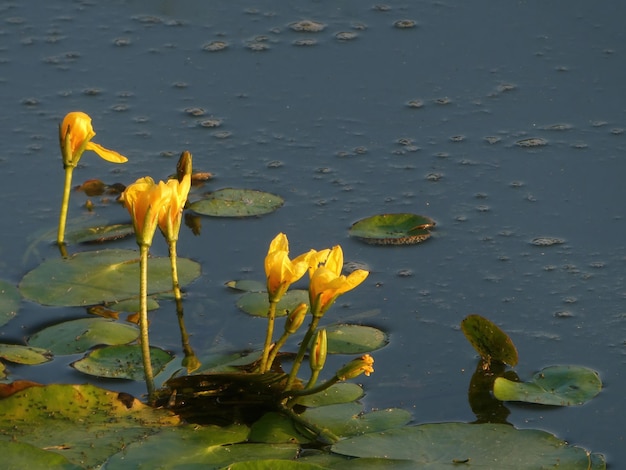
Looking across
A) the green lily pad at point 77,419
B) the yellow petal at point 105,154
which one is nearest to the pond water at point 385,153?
the green lily pad at point 77,419

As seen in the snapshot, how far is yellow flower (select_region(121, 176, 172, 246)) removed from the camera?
1.98 meters

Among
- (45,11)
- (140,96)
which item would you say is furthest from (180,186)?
(45,11)

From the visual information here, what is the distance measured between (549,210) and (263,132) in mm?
800

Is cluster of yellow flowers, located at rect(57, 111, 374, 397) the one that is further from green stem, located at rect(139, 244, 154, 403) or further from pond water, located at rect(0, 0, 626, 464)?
pond water, located at rect(0, 0, 626, 464)

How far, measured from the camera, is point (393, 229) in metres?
2.70

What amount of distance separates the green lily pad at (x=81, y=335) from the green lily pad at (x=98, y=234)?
369 mm

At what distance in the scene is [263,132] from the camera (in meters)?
3.14

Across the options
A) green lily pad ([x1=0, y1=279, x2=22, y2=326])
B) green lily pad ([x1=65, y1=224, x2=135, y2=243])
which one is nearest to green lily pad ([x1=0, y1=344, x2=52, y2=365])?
green lily pad ([x1=0, y1=279, x2=22, y2=326])

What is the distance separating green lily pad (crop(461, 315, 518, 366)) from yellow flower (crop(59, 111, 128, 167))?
0.79m

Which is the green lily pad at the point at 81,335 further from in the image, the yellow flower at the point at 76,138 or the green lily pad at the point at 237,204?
the green lily pad at the point at 237,204

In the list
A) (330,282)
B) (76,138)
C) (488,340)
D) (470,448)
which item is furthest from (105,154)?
(470,448)

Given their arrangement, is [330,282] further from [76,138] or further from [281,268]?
[76,138]

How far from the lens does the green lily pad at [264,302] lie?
2.38 m

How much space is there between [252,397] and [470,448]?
39 centimetres
